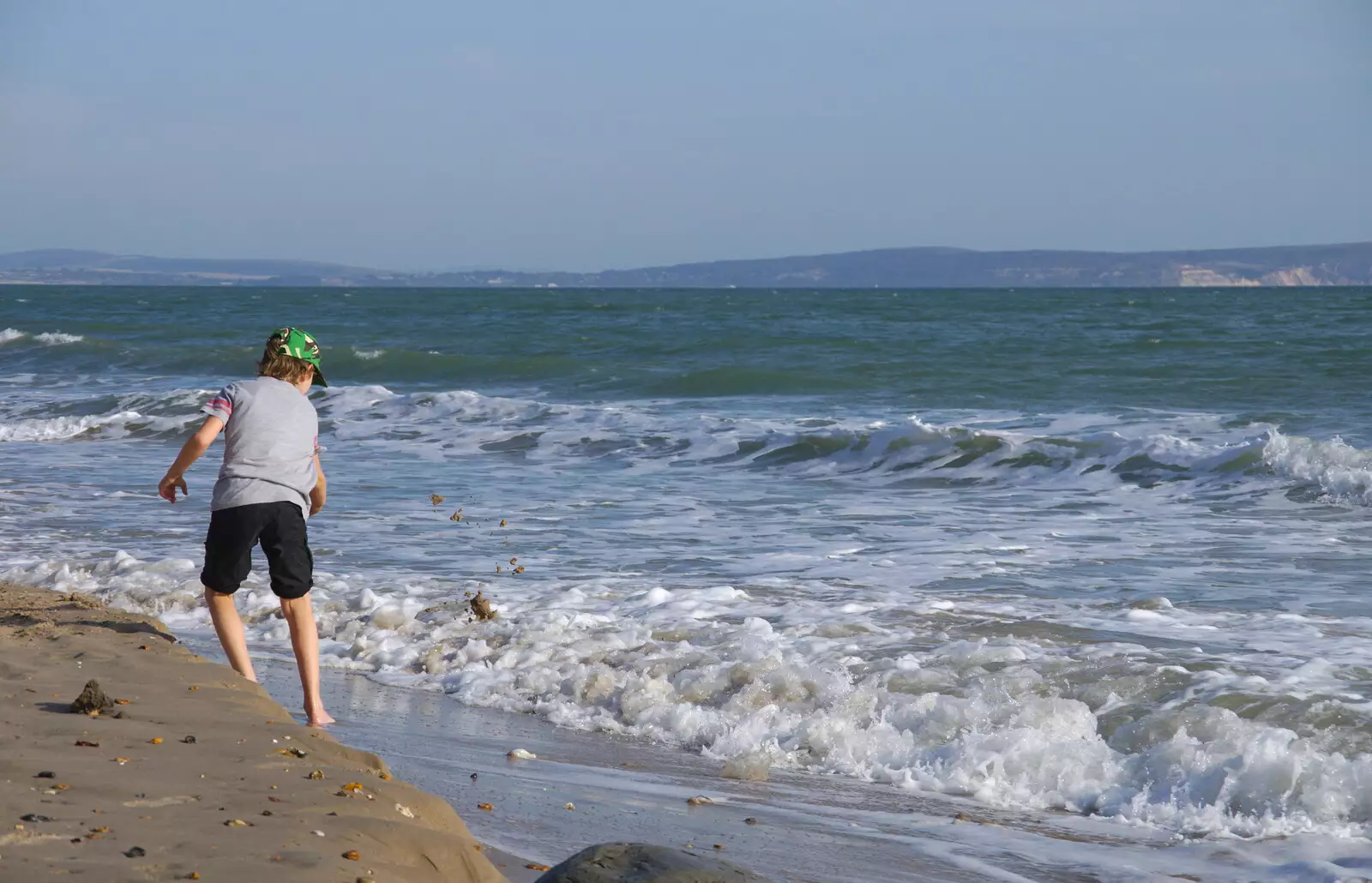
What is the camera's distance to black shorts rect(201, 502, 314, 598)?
189 inches

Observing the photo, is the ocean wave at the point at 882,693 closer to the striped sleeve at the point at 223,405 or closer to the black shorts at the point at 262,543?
the black shorts at the point at 262,543

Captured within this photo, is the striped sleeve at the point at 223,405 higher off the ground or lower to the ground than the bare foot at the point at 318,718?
higher

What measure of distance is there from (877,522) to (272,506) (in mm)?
6216

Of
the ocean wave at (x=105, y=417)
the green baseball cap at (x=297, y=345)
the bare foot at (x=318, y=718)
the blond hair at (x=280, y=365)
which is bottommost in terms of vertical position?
the ocean wave at (x=105, y=417)

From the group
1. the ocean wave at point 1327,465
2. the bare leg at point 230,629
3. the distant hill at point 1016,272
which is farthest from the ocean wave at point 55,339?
the distant hill at point 1016,272

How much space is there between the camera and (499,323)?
4603 cm

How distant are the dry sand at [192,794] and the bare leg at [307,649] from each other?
0.25 m

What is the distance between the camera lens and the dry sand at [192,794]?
2.94m

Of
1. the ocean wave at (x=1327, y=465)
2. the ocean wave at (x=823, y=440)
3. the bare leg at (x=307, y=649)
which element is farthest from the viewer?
the ocean wave at (x=823, y=440)

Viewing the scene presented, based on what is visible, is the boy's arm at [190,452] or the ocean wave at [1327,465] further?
the ocean wave at [1327,465]

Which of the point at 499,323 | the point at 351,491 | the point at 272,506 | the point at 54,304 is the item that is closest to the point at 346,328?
the point at 499,323

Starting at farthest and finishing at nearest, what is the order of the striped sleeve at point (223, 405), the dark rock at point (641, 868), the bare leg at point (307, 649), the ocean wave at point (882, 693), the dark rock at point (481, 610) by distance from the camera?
the dark rock at point (481, 610) < the bare leg at point (307, 649) < the striped sleeve at point (223, 405) < the ocean wave at point (882, 693) < the dark rock at point (641, 868)

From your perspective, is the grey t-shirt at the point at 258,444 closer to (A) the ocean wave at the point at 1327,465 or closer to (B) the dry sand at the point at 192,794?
(B) the dry sand at the point at 192,794

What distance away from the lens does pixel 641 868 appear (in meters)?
2.97
